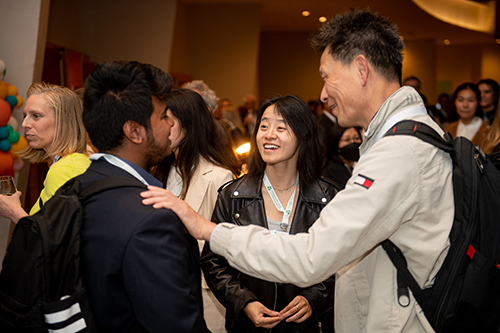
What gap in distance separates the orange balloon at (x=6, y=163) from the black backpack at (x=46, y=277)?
2896 mm

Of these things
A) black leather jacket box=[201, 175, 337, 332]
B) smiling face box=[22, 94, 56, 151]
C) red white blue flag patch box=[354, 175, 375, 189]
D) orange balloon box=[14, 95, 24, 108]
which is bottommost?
black leather jacket box=[201, 175, 337, 332]

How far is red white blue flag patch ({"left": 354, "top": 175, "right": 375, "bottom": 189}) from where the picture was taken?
1316mm

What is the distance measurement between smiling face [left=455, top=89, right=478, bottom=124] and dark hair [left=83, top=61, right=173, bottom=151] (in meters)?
4.96

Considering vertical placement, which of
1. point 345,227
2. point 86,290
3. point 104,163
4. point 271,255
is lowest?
point 86,290

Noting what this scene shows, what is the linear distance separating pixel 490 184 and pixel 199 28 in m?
10.6

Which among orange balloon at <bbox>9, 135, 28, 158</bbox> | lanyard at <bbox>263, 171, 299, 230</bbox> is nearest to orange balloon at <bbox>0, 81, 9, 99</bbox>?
orange balloon at <bbox>9, 135, 28, 158</bbox>

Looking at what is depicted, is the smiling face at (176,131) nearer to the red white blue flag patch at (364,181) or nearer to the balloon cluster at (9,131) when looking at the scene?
the red white blue flag patch at (364,181)

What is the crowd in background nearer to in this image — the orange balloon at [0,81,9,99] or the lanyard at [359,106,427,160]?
the lanyard at [359,106,427,160]

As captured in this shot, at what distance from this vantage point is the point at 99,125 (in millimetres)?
1271

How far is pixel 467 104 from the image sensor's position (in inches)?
208

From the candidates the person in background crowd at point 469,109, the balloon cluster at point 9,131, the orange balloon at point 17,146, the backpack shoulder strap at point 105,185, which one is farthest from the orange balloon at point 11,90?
the person in background crowd at point 469,109

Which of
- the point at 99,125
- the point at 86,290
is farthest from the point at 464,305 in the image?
the point at 99,125

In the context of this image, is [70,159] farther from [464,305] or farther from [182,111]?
[464,305]

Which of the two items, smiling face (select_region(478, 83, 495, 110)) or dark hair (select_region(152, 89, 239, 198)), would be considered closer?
dark hair (select_region(152, 89, 239, 198))
